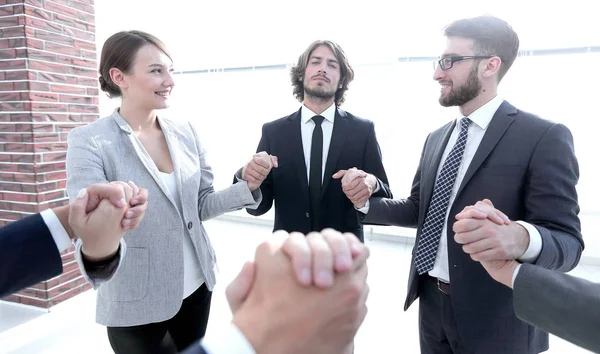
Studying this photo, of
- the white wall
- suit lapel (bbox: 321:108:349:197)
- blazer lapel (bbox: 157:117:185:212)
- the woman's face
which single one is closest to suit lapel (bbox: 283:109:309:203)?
suit lapel (bbox: 321:108:349:197)

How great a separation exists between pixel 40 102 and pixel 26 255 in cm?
265

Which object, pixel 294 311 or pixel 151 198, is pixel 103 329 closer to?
pixel 151 198

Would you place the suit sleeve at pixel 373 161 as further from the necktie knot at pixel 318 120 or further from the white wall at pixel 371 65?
the white wall at pixel 371 65

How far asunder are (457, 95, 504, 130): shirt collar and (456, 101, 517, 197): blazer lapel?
0.06 meters

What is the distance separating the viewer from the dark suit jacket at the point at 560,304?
0.76 metres

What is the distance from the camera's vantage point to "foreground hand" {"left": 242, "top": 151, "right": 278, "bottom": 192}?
1.73 metres

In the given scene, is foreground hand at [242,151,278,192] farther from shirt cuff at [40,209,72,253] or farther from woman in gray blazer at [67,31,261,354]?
shirt cuff at [40,209,72,253]

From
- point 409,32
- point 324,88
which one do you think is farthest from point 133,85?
point 409,32

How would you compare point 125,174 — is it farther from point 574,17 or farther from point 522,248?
point 574,17

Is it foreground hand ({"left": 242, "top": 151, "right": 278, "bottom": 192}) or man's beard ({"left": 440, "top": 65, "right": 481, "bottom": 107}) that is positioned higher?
man's beard ({"left": 440, "top": 65, "right": 481, "bottom": 107})

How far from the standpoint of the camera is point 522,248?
110 cm

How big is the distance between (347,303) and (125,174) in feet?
4.31

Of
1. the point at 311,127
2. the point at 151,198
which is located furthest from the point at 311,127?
the point at 151,198

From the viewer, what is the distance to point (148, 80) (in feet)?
5.34
